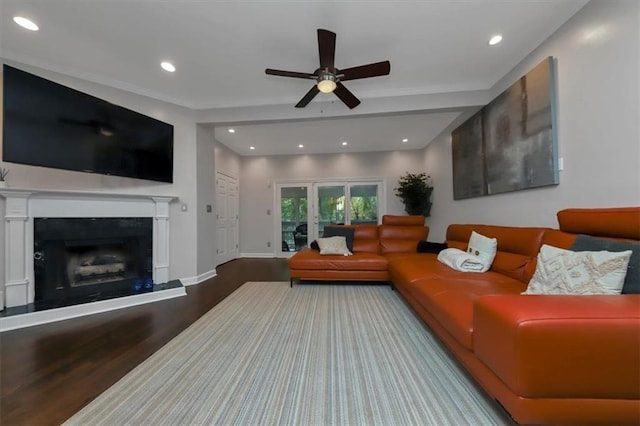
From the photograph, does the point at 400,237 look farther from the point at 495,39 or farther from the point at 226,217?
the point at 226,217

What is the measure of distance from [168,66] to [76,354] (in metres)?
2.95

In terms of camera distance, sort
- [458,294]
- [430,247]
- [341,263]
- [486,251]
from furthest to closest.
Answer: [430,247] → [341,263] → [486,251] → [458,294]

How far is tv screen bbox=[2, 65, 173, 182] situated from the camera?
2154 millimetres

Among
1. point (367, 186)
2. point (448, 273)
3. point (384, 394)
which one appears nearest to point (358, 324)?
point (384, 394)

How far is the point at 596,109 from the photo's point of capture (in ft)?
5.83

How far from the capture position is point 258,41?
7.57 ft

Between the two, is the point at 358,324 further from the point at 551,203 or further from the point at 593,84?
the point at 593,84

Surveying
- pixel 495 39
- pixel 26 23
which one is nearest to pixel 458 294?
pixel 495 39

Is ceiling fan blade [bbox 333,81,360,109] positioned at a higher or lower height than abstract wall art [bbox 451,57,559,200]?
higher

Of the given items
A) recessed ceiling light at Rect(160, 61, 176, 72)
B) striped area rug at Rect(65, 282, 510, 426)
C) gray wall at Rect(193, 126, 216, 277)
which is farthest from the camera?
gray wall at Rect(193, 126, 216, 277)

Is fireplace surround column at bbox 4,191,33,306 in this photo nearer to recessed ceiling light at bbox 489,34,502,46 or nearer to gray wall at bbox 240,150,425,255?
gray wall at bbox 240,150,425,255

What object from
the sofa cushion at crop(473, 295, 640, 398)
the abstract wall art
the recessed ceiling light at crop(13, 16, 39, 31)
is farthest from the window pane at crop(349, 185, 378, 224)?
the recessed ceiling light at crop(13, 16, 39, 31)

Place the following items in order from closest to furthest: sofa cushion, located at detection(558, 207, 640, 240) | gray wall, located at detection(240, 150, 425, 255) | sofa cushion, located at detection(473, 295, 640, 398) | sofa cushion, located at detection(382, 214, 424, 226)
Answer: sofa cushion, located at detection(473, 295, 640, 398) < sofa cushion, located at detection(558, 207, 640, 240) < sofa cushion, located at detection(382, 214, 424, 226) < gray wall, located at detection(240, 150, 425, 255)

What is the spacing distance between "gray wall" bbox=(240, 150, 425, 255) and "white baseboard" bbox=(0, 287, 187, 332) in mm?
3137
